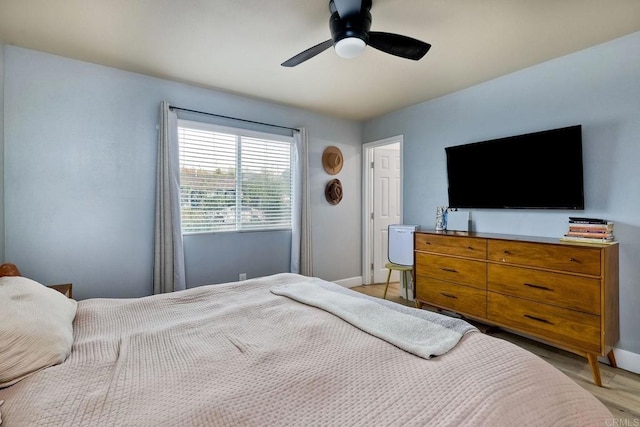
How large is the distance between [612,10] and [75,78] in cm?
402

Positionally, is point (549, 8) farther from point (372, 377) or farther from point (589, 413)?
point (372, 377)

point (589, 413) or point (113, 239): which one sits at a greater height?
point (113, 239)

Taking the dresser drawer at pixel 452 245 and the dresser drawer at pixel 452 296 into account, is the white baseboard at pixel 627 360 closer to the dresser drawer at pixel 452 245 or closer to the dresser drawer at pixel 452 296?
the dresser drawer at pixel 452 296

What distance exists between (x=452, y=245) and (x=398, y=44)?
184 centimetres

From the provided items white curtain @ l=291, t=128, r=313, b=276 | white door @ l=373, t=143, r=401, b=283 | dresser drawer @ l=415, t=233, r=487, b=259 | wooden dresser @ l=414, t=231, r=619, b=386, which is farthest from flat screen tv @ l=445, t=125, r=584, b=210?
white curtain @ l=291, t=128, r=313, b=276

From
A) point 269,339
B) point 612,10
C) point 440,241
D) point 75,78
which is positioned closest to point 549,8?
point 612,10

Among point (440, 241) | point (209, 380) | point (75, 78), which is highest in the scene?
point (75, 78)

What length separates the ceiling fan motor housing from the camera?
5.91 ft

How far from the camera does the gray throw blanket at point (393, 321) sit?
4.10ft

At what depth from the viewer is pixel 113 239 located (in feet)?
9.41

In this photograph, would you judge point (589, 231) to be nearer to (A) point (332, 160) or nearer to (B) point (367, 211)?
(B) point (367, 211)

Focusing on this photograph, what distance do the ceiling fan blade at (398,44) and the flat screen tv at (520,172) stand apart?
4.78 ft

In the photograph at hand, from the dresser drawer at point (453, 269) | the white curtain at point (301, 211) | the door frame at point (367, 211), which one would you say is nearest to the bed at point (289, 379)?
the dresser drawer at point (453, 269)

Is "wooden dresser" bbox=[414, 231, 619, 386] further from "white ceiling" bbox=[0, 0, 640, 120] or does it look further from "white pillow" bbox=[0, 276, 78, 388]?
"white pillow" bbox=[0, 276, 78, 388]
